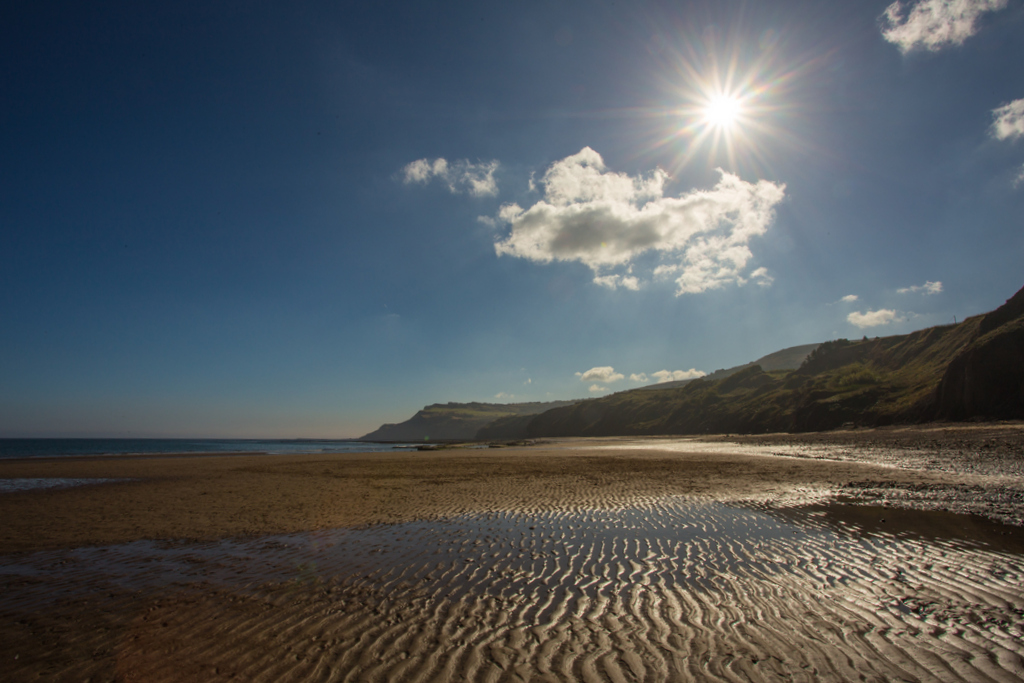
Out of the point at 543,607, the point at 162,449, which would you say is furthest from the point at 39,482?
the point at 162,449

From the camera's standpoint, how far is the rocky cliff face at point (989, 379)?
36062 millimetres

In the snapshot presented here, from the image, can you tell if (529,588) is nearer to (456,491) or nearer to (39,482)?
(456,491)

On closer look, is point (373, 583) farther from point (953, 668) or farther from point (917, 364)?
point (917, 364)

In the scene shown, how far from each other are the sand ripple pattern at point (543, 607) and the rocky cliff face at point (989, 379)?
44.0 m

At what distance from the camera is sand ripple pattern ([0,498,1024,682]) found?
15.4ft

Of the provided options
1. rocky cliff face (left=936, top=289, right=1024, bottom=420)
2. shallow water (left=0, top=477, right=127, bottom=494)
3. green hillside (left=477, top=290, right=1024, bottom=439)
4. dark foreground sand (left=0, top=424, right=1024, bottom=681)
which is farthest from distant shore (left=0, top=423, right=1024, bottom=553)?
green hillside (left=477, top=290, right=1024, bottom=439)

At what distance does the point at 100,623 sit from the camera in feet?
19.7

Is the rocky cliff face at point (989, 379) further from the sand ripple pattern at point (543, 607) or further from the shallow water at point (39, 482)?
the shallow water at point (39, 482)

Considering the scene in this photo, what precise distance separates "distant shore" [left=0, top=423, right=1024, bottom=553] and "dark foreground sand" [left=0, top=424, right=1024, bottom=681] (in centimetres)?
20

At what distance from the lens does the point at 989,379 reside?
37.9m

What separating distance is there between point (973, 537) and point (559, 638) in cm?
1033

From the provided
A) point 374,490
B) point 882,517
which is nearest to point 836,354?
point 882,517

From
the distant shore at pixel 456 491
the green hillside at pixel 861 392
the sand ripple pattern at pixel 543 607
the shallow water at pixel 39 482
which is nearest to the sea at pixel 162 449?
the shallow water at pixel 39 482

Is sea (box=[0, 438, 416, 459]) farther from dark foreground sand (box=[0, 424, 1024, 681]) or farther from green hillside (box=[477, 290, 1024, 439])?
green hillside (box=[477, 290, 1024, 439])
